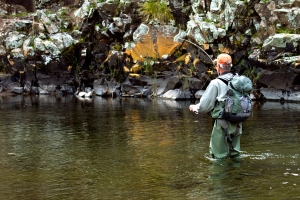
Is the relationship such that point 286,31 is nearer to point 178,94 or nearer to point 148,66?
point 178,94

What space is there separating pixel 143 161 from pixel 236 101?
262 centimetres

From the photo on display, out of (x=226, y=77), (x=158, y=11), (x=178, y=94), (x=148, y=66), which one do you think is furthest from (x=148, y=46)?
(x=226, y=77)

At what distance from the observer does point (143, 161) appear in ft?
36.3

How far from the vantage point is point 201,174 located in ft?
31.0

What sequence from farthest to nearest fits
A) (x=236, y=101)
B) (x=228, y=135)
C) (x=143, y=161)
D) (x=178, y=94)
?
(x=178, y=94)
(x=143, y=161)
(x=228, y=135)
(x=236, y=101)

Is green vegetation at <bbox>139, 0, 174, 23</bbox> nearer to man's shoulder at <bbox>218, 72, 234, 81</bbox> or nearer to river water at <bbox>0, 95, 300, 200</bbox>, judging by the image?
river water at <bbox>0, 95, 300, 200</bbox>

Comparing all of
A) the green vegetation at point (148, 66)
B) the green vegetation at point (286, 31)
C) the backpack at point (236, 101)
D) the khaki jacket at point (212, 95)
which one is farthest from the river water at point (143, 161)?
the green vegetation at point (148, 66)

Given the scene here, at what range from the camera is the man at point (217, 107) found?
31.8 feet

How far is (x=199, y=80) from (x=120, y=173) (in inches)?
929

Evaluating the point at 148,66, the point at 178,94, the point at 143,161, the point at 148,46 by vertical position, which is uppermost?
the point at 148,46

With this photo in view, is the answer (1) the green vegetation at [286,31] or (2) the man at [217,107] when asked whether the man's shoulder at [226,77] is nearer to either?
(2) the man at [217,107]

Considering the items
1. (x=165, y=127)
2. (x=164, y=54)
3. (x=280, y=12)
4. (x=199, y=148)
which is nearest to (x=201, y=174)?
(x=199, y=148)

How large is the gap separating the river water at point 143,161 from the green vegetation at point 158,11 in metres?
18.1

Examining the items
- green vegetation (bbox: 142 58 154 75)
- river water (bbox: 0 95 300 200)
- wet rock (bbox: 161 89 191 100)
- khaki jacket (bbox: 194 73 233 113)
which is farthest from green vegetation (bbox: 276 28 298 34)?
khaki jacket (bbox: 194 73 233 113)
